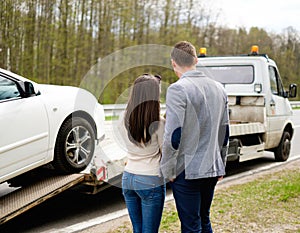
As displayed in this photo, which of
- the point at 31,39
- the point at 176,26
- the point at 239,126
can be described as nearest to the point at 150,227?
the point at 239,126

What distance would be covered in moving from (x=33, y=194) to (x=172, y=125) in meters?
2.30

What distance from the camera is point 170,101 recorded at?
3.15 m

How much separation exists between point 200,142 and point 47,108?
2294 mm

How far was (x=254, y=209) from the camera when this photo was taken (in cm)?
545

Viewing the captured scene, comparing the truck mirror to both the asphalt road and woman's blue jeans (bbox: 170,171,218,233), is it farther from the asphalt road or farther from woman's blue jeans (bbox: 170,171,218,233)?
woman's blue jeans (bbox: 170,171,218,233)

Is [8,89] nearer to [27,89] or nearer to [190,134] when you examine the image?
[27,89]

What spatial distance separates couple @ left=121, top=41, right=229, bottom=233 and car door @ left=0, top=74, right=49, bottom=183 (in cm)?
162

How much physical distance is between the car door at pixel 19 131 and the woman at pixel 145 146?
5.27 ft

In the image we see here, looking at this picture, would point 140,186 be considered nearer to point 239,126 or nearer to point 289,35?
point 239,126

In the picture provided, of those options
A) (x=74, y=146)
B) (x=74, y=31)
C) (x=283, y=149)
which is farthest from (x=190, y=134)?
(x=74, y=31)

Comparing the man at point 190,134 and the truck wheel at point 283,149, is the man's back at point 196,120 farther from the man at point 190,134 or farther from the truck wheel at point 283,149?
the truck wheel at point 283,149

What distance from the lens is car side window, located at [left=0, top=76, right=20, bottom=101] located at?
447 centimetres

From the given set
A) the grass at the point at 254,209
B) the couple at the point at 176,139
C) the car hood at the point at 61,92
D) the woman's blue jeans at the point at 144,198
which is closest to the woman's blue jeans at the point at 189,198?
the couple at the point at 176,139

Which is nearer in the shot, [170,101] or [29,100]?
[170,101]
